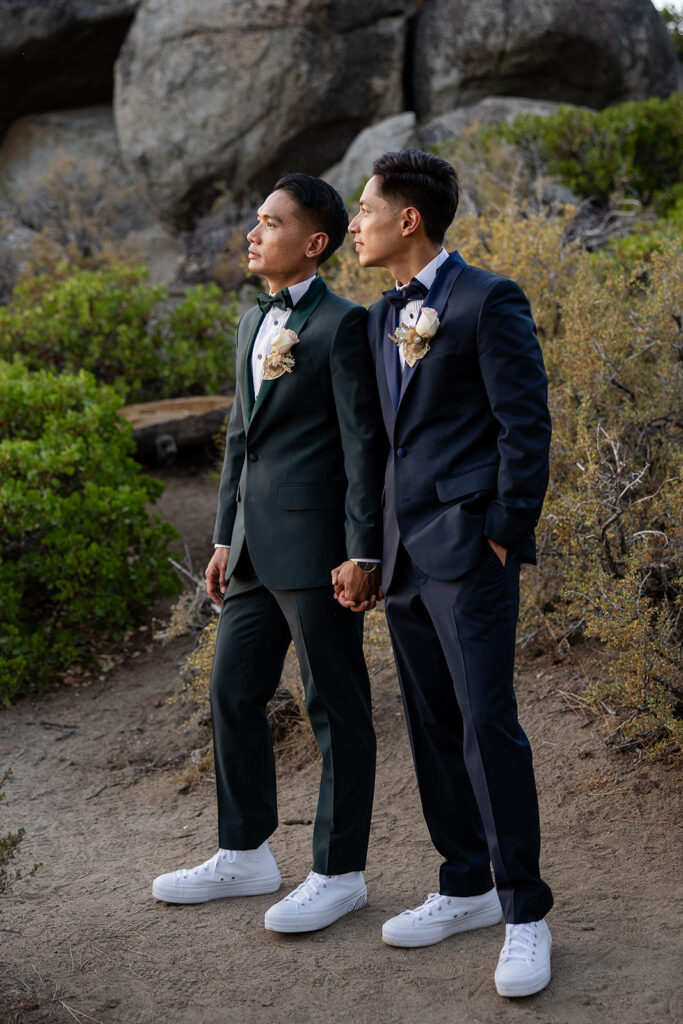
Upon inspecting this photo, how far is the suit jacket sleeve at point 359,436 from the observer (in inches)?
115

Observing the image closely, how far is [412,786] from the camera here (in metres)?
4.27

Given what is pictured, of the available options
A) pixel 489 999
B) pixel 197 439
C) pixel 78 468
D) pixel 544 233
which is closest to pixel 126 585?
pixel 78 468

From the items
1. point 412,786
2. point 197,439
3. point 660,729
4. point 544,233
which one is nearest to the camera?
point 660,729

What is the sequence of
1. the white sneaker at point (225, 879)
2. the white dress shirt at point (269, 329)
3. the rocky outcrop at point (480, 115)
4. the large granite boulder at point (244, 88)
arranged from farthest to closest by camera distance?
the large granite boulder at point (244, 88), the rocky outcrop at point (480, 115), the white sneaker at point (225, 879), the white dress shirt at point (269, 329)

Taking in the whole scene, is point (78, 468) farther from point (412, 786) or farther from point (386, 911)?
point (386, 911)

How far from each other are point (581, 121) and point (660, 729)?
7816 mm

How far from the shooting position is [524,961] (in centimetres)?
261

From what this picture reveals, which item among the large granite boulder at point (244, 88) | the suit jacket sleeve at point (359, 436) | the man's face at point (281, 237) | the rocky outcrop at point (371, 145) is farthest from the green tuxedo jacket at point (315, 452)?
the large granite boulder at point (244, 88)

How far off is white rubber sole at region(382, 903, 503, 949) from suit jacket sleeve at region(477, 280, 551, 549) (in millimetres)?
1111

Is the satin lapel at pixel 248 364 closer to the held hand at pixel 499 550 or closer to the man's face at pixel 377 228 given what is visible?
the man's face at pixel 377 228

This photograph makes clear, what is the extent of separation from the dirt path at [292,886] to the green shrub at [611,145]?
6.51 meters

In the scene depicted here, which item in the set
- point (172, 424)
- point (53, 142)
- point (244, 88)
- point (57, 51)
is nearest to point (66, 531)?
point (172, 424)

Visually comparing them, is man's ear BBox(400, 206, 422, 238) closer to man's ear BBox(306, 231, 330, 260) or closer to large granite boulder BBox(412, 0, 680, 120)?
man's ear BBox(306, 231, 330, 260)

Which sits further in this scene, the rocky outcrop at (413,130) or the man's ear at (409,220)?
the rocky outcrop at (413,130)
